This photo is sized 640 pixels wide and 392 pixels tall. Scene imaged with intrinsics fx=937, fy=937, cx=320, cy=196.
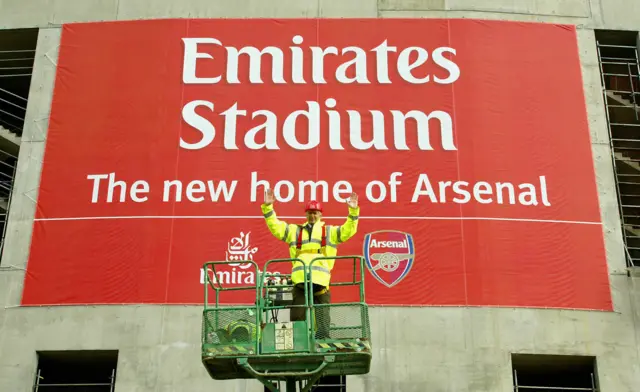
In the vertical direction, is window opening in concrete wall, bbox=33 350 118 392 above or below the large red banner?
below

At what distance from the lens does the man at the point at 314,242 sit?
48.4 feet

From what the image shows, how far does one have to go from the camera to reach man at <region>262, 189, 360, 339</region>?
14.8 meters

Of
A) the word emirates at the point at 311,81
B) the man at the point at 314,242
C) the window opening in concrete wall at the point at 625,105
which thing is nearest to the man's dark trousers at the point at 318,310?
the man at the point at 314,242

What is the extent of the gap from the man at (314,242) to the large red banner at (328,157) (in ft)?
28.3

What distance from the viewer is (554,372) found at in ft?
83.3

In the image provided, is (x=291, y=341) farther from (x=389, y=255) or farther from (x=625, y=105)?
(x=625, y=105)

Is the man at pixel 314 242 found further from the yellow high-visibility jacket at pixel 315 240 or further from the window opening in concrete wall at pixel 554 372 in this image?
the window opening in concrete wall at pixel 554 372

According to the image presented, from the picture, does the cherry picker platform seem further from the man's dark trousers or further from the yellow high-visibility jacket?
the yellow high-visibility jacket

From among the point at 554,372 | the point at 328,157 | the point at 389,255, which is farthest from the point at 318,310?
the point at 554,372

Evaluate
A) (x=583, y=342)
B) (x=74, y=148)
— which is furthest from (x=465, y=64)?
(x=74, y=148)

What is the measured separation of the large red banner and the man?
28.3 feet

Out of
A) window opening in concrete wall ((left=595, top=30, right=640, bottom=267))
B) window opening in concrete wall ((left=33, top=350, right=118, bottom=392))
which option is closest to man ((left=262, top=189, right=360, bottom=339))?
window opening in concrete wall ((left=33, top=350, right=118, bottom=392))

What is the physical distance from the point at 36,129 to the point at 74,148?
1407 mm

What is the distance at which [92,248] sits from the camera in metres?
24.3
